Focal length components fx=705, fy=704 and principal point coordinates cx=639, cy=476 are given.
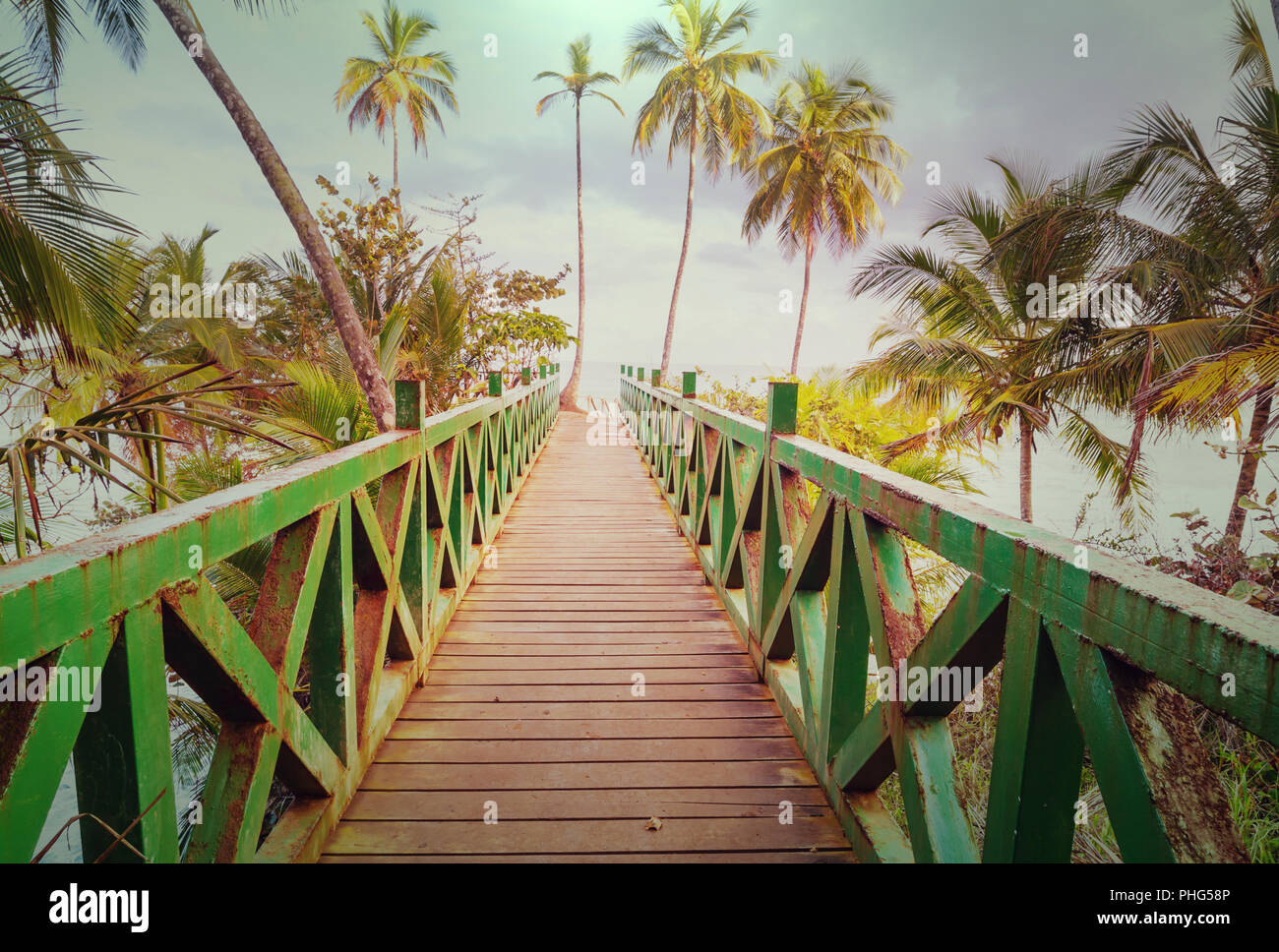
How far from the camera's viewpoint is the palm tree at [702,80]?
67.2 ft

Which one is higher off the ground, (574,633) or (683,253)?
(683,253)

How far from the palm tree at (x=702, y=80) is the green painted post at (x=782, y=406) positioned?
67.0 ft

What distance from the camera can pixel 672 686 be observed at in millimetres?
2971

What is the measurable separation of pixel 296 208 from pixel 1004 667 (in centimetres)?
672

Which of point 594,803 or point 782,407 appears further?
point 782,407

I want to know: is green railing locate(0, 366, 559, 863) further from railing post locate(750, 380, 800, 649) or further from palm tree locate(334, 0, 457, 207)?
palm tree locate(334, 0, 457, 207)

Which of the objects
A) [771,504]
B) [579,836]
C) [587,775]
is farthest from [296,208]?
[579,836]

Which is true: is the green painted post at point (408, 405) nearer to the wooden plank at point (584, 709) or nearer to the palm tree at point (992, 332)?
the wooden plank at point (584, 709)

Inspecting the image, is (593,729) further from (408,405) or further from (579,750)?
(408,405)

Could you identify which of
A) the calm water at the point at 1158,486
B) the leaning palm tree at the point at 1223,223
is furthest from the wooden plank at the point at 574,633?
the calm water at the point at 1158,486

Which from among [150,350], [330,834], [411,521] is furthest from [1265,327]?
[150,350]

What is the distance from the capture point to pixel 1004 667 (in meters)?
1.23

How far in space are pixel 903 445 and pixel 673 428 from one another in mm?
6144

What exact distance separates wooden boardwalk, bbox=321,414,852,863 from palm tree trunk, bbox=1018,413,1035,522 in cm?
845
